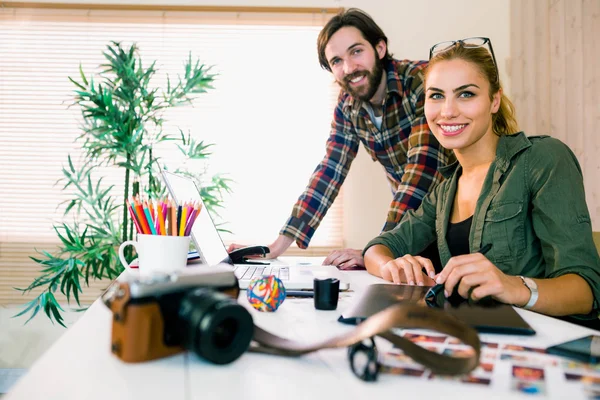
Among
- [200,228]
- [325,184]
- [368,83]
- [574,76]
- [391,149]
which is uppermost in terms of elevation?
[574,76]

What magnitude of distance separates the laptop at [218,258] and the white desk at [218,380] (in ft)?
1.41

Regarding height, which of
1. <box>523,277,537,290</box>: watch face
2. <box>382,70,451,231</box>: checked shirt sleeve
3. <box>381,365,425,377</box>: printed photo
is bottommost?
<box>381,365,425,377</box>: printed photo

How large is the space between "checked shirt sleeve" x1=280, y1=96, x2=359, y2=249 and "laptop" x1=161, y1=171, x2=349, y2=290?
43cm

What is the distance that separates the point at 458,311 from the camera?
74cm

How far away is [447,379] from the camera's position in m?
0.46

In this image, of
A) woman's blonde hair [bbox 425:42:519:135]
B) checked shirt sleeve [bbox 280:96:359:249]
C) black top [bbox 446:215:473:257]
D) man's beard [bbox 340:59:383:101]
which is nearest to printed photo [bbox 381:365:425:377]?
black top [bbox 446:215:473:257]

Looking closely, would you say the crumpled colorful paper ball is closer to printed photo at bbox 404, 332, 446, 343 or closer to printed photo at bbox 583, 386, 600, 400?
printed photo at bbox 404, 332, 446, 343

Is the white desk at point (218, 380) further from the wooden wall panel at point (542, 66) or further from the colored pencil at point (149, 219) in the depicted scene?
the wooden wall panel at point (542, 66)

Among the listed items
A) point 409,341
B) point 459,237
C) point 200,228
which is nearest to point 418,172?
point 459,237

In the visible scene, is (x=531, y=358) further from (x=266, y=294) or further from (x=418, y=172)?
(x=418, y=172)

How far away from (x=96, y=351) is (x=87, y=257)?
215cm

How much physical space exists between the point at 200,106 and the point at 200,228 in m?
1.85

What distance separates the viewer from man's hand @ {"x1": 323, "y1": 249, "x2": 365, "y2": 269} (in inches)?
55.5

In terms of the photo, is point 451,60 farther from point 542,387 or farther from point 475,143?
point 542,387
